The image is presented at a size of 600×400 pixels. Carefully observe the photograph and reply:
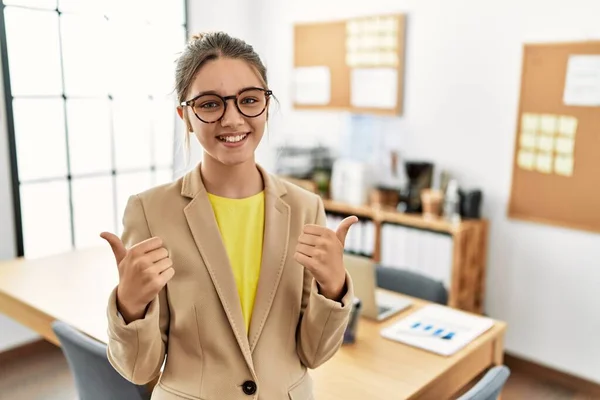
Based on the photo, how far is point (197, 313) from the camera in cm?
112

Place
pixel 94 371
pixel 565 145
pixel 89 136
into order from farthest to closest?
pixel 89 136, pixel 565 145, pixel 94 371

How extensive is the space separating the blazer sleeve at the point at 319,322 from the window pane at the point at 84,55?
279 centimetres

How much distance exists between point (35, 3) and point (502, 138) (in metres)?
2.79

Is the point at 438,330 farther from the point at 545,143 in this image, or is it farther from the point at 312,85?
the point at 312,85

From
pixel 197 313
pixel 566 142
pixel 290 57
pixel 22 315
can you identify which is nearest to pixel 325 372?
pixel 197 313

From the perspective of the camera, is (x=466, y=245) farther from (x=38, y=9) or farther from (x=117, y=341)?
(x=38, y=9)

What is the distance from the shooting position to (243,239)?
118 cm

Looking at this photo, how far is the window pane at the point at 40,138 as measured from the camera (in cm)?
325

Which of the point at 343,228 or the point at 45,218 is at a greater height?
the point at 343,228

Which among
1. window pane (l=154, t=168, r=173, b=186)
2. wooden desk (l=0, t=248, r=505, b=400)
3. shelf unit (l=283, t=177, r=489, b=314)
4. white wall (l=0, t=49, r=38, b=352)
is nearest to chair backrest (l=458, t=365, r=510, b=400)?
wooden desk (l=0, t=248, r=505, b=400)

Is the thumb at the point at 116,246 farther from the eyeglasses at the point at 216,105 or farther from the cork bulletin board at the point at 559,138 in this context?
the cork bulletin board at the point at 559,138

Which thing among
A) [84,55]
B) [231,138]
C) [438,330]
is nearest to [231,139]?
[231,138]

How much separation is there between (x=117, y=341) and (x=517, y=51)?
9.15 feet

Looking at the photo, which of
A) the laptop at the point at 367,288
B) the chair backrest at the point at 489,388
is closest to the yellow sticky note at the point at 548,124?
the laptop at the point at 367,288
